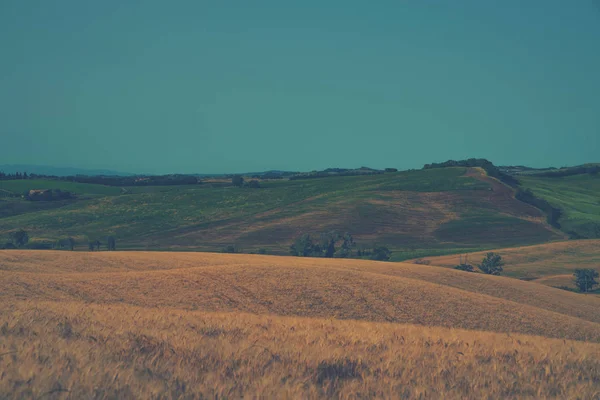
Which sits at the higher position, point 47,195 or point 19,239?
point 47,195

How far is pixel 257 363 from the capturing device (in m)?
8.50

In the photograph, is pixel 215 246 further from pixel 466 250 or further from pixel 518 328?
pixel 518 328

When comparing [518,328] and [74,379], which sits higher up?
[74,379]

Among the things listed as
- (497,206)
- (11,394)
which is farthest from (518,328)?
(497,206)

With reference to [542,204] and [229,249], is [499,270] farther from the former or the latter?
[542,204]

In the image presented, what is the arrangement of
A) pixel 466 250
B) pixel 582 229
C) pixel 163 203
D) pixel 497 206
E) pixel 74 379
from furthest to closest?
pixel 163 203 < pixel 497 206 < pixel 582 229 < pixel 466 250 < pixel 74 379

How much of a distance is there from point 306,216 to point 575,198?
6351cm

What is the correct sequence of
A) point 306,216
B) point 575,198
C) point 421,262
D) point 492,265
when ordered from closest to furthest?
1. point 492,265
2. point 421,262
3. point 306,216
4. point 575,198

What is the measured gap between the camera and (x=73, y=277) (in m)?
25.8

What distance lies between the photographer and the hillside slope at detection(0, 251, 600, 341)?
23.0 meters

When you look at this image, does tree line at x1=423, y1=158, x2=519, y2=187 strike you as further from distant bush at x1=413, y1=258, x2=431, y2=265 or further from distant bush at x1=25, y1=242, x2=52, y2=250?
distant bush at x1=25, y1=242, x2=52, y2=250

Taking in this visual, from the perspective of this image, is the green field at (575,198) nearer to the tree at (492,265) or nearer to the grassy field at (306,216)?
the grassy field at (306,216)

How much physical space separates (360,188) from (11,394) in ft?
402

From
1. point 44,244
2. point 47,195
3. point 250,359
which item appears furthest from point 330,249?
point 47,195
